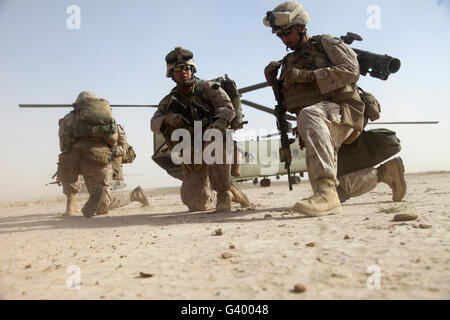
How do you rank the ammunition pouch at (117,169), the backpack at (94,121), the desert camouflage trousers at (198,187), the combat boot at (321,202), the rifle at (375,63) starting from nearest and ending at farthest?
the combat boot at (321,202)
the rifle at (375,63)
the desert camouflage trousers at (198,187)
the backpack at (94,121)
the ammunition pouch at (117,169)

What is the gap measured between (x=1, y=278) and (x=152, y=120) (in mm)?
2970

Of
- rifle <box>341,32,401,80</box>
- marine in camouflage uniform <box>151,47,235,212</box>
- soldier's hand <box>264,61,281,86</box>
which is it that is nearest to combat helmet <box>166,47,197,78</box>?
marine in camouflage uniform <box>151,47,235,212</box>

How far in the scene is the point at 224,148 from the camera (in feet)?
14.1

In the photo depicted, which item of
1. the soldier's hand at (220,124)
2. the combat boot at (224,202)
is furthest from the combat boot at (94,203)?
the soldier's hand at (220,124)

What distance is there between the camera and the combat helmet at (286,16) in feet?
11.3

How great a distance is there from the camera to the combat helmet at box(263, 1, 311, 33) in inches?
136

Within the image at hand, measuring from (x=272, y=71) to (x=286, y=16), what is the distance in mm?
544

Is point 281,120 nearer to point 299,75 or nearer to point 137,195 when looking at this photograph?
point 299,75

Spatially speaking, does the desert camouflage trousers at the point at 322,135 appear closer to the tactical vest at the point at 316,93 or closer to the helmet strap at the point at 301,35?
the tactical vest at the point at 316,93

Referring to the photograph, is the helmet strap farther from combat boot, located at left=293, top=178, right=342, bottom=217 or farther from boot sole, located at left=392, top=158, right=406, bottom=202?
boot sole, located at left=392, top=158, right=406, bottom=202

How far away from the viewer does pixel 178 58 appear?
4.34 m

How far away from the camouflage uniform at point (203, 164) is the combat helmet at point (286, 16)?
1.06 metres

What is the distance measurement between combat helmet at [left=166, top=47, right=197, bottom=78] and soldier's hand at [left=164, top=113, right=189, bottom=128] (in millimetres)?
585
